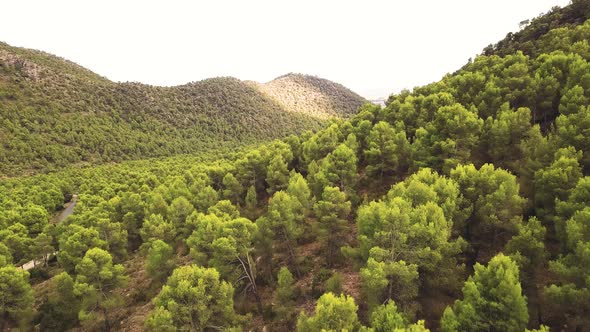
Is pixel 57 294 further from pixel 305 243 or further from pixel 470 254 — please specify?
pixel 470 254

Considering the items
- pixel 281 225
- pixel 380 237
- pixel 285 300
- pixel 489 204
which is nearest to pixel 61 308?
pixel 285 300

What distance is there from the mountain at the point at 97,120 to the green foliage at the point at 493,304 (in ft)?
424

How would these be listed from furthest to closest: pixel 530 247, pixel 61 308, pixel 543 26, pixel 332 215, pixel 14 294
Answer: pixel 543 26 → pixel 61 308 → pixel 14 294 → pixel 332 215 → pixel 530 247

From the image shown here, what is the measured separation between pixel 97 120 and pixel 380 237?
508 ft

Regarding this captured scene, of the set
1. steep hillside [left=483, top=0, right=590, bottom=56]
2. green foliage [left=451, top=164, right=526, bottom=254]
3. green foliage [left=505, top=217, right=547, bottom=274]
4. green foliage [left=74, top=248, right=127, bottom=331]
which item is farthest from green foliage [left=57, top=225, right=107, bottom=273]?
steep hillside [left=483, top=0, right=590, bottom=56]

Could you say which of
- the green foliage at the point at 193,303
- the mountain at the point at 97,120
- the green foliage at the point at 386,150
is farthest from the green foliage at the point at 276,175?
the mountain at the point at 97,120

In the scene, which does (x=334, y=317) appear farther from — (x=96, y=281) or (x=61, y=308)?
(x=61, y=308)

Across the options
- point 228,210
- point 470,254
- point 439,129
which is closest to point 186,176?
point 228,210

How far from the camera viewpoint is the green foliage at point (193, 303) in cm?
2738

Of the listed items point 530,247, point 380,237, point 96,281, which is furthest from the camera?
point 96,281

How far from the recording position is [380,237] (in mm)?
28156

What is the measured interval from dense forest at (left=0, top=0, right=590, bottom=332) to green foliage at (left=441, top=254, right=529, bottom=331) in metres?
0.09

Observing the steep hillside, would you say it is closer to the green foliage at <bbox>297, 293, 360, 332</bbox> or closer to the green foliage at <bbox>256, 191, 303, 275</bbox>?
the green foliage at <bbox>256, 191, 303, 275</bbox>

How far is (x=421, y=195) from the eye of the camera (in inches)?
1233
